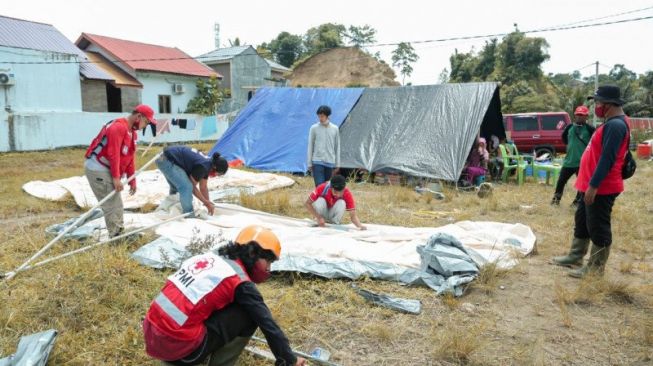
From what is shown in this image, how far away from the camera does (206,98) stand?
21906 millimetres

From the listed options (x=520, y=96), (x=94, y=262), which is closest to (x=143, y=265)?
(x=94, y=262)

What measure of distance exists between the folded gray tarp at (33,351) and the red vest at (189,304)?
62 centimetres

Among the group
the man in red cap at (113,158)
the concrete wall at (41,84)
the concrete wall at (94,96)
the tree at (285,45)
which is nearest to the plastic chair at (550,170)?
the man in red cap at (113,158)

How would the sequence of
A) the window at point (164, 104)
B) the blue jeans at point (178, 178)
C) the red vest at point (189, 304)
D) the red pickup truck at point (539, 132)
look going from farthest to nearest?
the window at point (164, 104), the red pickup truck at point (539, 132), the blue jeans at point (178, 178), the red vest at point (189, 304)

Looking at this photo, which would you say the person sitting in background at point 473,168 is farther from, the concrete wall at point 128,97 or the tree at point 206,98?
the tree at point 206,98

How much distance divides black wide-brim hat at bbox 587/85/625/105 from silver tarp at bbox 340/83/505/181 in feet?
15.2

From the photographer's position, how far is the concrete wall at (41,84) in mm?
13828

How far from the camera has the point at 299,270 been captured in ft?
11.2

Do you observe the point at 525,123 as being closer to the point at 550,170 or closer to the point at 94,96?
the point at 550,170

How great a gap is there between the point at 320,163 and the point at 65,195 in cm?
349

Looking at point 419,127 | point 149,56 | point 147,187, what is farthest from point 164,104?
point 419,127

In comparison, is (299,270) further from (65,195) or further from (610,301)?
(65,195)

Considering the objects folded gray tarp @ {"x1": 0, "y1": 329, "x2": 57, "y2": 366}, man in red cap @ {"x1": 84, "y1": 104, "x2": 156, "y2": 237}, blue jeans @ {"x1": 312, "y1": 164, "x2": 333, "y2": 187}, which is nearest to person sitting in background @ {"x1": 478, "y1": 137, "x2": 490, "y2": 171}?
blue jeans @ {"x1": 312, "y1": 164, "x2": 333, "y2": 187}

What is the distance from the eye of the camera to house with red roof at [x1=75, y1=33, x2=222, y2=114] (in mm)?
17984
